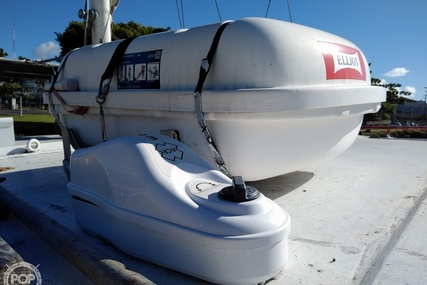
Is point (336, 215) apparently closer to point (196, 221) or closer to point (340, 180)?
point (340, 180)

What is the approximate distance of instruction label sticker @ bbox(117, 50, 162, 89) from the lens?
2.31 m

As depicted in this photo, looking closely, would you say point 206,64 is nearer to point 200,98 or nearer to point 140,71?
point 200,98

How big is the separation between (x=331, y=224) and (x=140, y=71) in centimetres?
164

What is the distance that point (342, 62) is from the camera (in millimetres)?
2225

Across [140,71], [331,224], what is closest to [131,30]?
[140,71]

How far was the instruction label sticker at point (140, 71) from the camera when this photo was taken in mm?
2307

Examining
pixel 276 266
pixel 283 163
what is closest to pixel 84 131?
pixel 283 163

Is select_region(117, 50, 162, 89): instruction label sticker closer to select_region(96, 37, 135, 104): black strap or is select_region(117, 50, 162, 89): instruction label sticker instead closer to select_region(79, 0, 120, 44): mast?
select_region(96, 37, 135, 104): black strap

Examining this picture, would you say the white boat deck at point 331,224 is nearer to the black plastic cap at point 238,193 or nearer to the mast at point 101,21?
the black plastic cap at point 238,193

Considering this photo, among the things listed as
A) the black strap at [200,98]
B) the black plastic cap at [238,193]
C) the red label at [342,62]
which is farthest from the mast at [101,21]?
the black plastic cap at [238,193]

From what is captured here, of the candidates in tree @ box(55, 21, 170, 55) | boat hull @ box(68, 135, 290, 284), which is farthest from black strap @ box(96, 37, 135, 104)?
tree @ box(55, 21, 170, 55)

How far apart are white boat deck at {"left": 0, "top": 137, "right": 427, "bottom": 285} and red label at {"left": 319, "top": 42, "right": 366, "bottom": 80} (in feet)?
2.91

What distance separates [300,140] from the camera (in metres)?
2.15

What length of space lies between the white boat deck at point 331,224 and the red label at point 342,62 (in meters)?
0.89
